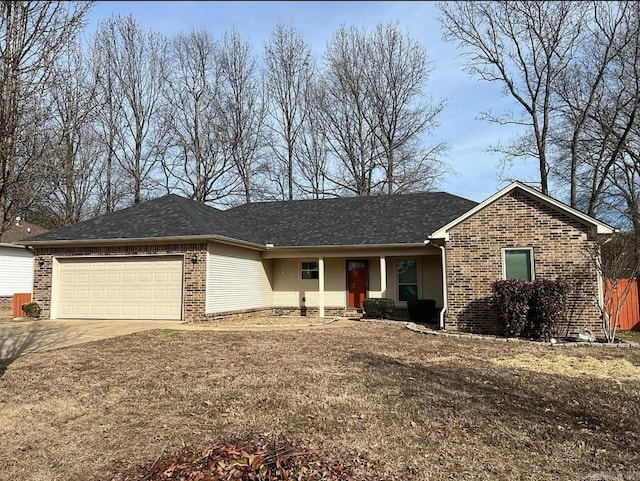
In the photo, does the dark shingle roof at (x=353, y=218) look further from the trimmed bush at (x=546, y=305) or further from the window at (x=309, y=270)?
the trimmed bush at (x=546, y=305)

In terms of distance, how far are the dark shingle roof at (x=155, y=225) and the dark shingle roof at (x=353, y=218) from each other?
219 centimetres

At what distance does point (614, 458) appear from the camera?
4.34 metres

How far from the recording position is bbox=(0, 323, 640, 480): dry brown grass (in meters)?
4.30

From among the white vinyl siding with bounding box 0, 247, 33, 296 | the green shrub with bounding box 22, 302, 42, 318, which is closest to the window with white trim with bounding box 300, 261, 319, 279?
the green shrub with bounding box 22, 302, 42, 318

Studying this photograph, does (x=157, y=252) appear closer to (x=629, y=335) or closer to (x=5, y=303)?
(x=5, y=303)

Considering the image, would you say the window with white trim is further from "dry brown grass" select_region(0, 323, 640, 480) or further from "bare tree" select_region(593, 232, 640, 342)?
"bare tree" select_region(593, 232, 640, 342)

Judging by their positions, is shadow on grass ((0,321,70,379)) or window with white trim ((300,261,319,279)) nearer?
shadow on grass ((0,321,70,379))

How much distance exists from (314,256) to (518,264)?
7.41 meters

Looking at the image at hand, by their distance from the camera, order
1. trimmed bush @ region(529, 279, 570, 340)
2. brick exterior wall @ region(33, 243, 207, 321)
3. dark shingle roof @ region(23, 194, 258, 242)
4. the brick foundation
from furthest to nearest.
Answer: the brick foundation, dark shingle roof @ region(23, 194, 258, 242), brick exterior wall @ region(33, 243, 207, 321), trimmed bush @ region(529, 279, 570, 340)

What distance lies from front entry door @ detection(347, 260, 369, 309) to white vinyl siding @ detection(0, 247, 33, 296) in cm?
1514

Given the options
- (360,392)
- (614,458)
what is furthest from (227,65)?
(614,458)

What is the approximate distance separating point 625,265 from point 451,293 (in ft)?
14.1

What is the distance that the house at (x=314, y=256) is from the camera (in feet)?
42.7

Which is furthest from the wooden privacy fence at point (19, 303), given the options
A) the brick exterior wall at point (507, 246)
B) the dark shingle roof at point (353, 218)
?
the brick exterior wall at point (507, 246)
